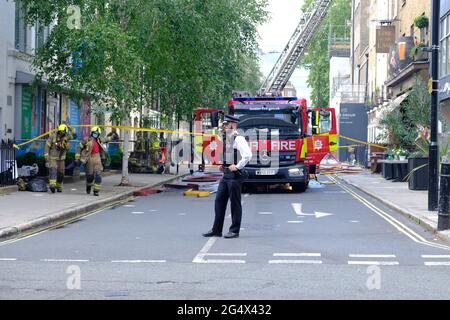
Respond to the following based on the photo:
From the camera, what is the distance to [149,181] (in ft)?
101

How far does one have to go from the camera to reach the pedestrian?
520 inches

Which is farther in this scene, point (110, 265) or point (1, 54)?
point (1, 54)

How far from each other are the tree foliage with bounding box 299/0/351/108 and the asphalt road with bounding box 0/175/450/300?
8033 centimetres

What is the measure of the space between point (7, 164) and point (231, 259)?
41.3ft

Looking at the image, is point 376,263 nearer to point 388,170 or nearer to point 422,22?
point 388,170

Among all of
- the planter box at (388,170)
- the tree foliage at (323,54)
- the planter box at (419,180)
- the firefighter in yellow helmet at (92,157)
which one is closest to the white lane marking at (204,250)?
the firefighter in yellow helmet at (92,157)

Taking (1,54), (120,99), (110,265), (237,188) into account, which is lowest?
(110,265)

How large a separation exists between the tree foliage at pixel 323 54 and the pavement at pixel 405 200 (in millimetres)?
65606

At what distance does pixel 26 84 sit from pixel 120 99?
6.53 meters

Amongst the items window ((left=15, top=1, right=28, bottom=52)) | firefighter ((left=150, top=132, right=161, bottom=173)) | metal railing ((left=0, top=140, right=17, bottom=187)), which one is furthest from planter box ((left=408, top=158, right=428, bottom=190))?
firefighter ((left=150, top=132, right=161, bottom=173))

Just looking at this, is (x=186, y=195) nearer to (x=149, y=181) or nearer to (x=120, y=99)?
(x=120, y=99)

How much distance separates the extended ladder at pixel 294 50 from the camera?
46781mm

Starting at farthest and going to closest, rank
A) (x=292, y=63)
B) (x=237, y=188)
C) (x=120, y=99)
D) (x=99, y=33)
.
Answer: (x=292, y=63) < (x=120, y=99) < (x=99, y=33) < (x=237, y=188)

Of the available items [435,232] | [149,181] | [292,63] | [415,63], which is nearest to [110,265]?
[435,232]
